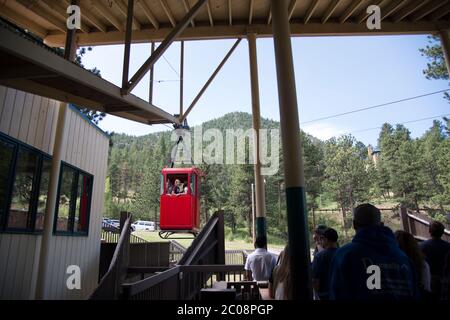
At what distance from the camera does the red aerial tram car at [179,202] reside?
1029 cm

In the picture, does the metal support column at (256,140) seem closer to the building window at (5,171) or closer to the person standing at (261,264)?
the person standing at (261,264)

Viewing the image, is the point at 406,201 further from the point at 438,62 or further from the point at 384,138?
the point at 438,62

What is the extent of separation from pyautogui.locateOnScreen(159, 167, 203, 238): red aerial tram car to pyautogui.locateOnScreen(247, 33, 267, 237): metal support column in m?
3.19

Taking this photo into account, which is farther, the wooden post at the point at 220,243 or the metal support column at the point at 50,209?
the wooden post at the point at 220,243

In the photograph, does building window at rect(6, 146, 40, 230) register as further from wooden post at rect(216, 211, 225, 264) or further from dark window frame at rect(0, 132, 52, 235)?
wooden post at rect(216, 211, 225, 264)

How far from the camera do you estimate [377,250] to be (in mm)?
2035

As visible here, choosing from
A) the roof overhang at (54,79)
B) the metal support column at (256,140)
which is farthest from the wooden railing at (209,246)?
the roof overhang at (54,79)

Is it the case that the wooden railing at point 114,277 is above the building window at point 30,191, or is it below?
below

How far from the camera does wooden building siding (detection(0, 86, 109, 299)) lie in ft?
15.6

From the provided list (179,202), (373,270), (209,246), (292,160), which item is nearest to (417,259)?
(373,270)

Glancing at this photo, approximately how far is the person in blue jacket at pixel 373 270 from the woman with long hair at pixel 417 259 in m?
0.98

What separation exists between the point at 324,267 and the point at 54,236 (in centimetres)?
533

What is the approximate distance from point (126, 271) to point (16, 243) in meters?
3.21

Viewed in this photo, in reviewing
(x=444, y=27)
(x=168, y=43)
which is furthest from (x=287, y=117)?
(x=444, y=27)
